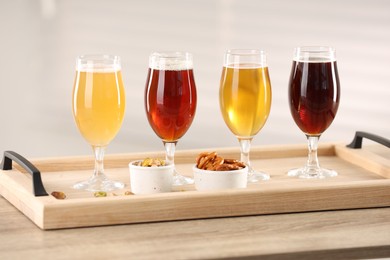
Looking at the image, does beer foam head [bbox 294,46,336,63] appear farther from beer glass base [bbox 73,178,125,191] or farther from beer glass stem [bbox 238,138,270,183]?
beer glass base [bbox 73,178,125,191]

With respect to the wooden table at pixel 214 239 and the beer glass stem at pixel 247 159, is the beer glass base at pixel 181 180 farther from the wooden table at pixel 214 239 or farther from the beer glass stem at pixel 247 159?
the wooden table at pixel 214 239

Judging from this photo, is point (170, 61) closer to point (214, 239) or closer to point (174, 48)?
point (214, 239)

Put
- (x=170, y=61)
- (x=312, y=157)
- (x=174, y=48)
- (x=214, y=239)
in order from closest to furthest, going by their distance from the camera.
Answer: (x=214, y=239) < (x=170, y=61) < (x=312, y=157) < (x=174, y=48)

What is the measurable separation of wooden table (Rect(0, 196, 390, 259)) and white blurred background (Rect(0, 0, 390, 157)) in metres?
3.01

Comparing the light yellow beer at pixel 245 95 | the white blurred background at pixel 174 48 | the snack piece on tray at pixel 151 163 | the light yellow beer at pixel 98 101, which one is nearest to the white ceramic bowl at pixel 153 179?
the snack piece on tray at pixel 151 163

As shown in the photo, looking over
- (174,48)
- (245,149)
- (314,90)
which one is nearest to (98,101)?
(245,149)

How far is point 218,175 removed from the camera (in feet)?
5.76

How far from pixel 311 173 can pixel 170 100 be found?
14.4 inches

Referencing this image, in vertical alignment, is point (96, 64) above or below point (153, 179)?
above

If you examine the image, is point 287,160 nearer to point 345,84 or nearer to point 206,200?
point 206,200

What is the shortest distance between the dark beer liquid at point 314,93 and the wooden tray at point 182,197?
0.45 ft

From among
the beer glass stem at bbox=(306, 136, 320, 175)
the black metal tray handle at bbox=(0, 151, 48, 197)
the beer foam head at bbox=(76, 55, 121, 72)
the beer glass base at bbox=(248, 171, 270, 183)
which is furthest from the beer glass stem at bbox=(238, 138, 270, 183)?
the black metal tray handle at bbox=(0, 151, 48, 197)

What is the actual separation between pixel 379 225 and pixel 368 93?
3.49 m

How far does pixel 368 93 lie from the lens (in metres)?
5.04
